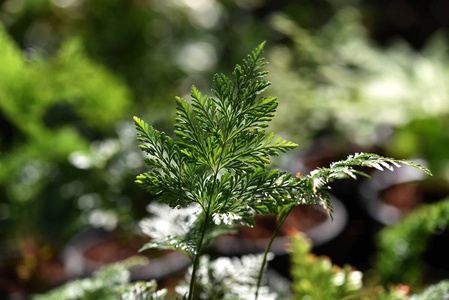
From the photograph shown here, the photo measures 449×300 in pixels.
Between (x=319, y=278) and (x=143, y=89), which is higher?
(x=143, y=89)

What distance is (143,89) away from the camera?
158 centimetres

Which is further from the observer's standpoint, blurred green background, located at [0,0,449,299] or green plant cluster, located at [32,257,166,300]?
blurred green background, located at [0,0,449,299]

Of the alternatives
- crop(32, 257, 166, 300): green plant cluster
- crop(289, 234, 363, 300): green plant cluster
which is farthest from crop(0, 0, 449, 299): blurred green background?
crop(289, 234, 363, 300): green plant cluster

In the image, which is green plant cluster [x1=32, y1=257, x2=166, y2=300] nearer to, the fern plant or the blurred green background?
the fern plant

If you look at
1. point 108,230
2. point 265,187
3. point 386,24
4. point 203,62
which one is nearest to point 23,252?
point 108,230

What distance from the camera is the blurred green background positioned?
0.87 metres

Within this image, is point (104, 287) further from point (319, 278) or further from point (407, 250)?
point (407, 250)

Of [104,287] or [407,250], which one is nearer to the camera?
[104,287]

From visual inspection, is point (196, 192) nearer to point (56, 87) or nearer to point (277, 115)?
point (56, 87)

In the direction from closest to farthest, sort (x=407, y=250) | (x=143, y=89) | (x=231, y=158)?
(x=231, y=158) → (x=407, y=250) → (x=143, y=89)

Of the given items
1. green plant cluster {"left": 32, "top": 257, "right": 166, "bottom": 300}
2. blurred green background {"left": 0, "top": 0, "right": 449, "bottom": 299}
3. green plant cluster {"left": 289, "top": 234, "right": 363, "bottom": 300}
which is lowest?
green plant cluster {"left": 289, "top": 234, "right": 363, "bottom": 300}

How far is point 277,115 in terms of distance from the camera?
1376 mm

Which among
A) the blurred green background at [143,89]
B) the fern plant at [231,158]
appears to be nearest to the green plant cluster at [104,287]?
the fern plant at [231,158]

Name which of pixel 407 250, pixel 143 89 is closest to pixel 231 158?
pixel 407 250
